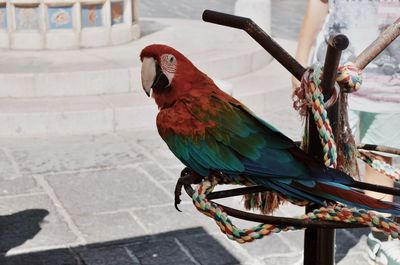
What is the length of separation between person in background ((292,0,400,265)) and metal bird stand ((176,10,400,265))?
1778 mm

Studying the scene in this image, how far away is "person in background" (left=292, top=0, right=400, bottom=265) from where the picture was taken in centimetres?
349

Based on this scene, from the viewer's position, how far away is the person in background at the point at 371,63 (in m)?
3.49

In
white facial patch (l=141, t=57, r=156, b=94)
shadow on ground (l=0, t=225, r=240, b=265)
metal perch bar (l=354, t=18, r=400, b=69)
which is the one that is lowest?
shadow on ground (l=0, t=225, r=240, b=265)

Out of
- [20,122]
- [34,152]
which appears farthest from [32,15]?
[34,152]

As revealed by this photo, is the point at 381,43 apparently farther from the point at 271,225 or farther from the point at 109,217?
the point at 109,217

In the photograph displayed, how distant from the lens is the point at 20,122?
20.3 feet

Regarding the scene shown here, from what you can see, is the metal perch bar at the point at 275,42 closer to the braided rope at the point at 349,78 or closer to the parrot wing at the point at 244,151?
the braided rope at the point at 349,78

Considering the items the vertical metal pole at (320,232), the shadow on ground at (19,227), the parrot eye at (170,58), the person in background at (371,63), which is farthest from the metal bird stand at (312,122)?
the shadow on ground at (19,227)

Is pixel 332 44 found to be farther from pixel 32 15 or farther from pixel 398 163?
pixel 32 15

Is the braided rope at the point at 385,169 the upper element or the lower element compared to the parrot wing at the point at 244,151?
lower

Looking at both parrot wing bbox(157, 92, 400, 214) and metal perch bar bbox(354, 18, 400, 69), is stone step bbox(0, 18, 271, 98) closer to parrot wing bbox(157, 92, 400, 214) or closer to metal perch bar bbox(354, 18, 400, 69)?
parrot wing bbox(157, 92, 400, 214)

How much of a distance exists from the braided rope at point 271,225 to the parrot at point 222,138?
9 cm

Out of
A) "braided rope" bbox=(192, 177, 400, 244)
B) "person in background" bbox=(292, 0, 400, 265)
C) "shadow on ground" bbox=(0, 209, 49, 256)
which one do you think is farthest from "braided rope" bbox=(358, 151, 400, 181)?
"shadow on ground" bbox=(0, 209, 49, 256)

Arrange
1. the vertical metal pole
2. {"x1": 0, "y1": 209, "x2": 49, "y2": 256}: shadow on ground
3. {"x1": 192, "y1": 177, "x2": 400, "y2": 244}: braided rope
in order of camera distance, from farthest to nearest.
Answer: {"x1": 0, "y1": 209, "x2": 49, "y2": 256}: shadow on ground < the vertical metal pole < {"x1": 192, "y1": 177, "x2": 400, "y2": 244}: braided rope
